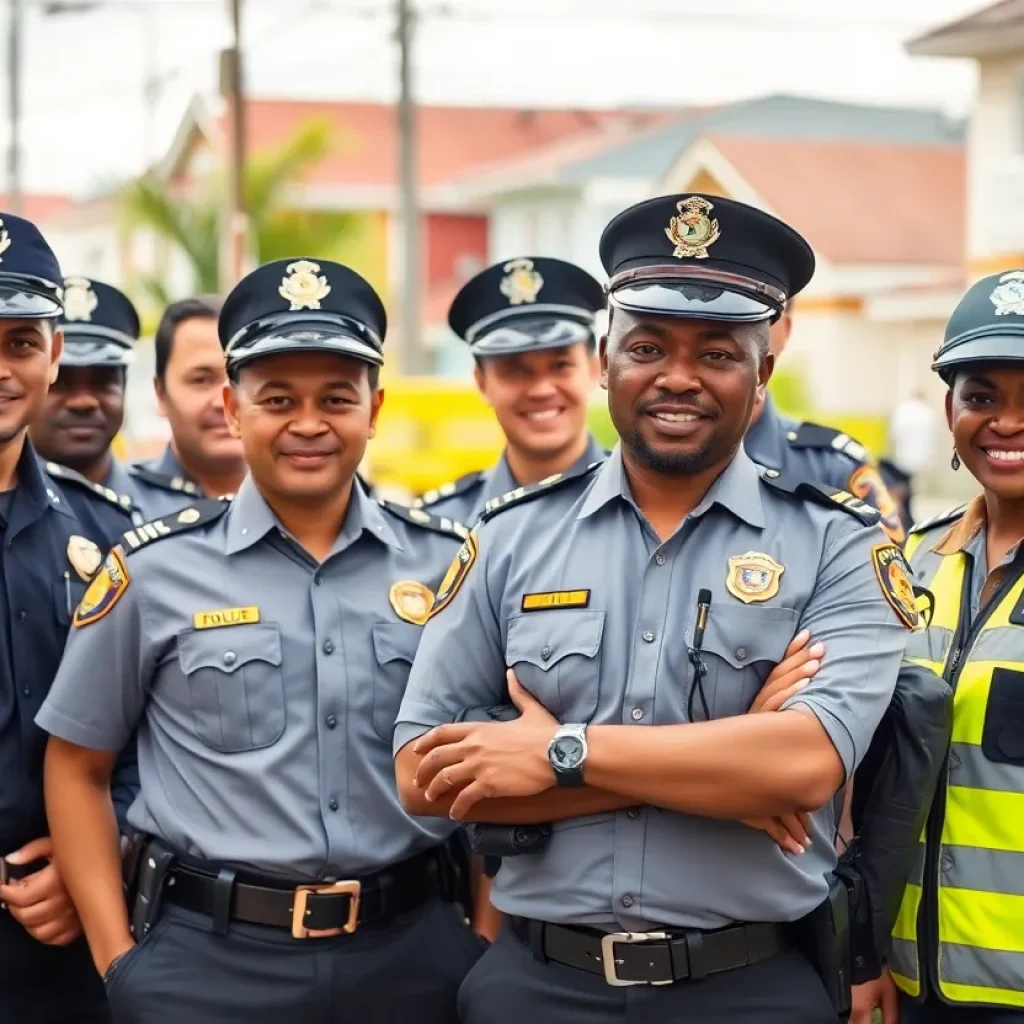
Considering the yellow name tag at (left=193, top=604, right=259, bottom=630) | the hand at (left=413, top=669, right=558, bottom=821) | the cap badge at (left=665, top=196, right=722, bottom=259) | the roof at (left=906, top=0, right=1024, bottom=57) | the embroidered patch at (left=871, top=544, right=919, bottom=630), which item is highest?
the roof at (left=906, top=0, right=1024, bottom=57)

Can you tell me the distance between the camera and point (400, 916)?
3.75 metres

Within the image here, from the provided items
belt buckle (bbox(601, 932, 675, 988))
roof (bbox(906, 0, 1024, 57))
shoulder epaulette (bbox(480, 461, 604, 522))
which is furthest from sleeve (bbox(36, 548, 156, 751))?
roof (bbox(906, 0, 1024, 57))

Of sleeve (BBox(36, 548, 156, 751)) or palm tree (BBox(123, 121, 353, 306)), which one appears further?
palm tree (BBox(123, 121, 353, 306))

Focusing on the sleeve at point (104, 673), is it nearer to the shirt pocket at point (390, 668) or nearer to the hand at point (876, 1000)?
the shirt pocket at point (390, 668)

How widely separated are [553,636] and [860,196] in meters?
32.7

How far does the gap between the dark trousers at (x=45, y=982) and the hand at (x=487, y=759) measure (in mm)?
1250

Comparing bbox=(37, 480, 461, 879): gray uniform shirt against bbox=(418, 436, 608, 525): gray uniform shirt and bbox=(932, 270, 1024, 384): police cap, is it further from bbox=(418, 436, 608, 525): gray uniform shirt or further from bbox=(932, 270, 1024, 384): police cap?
bbox=(418, 436, 608, 525): gray uniform shirt

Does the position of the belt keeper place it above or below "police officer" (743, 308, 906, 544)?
below

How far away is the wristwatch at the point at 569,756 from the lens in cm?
309

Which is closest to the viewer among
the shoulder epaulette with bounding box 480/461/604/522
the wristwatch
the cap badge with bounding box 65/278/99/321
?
the wristwatch

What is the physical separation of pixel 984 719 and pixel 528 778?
3.02ft

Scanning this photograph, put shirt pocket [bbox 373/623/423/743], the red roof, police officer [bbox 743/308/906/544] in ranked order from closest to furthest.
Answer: shirt pocket [bbox 373/623/423/743] → police officer [bbox 743/308/906/544] → the red roof

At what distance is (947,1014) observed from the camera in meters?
3.50

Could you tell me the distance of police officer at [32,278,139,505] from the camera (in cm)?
572
